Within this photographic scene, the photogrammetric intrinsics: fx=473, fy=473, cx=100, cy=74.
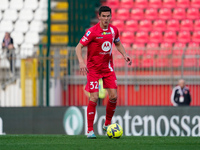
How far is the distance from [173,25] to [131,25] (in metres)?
1.45

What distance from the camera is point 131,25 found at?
16484 mm

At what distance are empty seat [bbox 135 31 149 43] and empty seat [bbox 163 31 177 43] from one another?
64cm

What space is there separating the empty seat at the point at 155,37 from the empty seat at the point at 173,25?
0.47m

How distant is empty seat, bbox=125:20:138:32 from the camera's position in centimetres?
1643

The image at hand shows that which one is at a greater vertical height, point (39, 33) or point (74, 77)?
point (39, 33)

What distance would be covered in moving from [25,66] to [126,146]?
7.05m

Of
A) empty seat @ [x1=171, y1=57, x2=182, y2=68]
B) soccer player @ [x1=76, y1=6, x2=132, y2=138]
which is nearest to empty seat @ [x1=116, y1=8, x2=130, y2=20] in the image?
empty seat @ [x1=171, y1=57, x2=182, y2=68]

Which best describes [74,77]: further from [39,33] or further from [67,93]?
[39,33]

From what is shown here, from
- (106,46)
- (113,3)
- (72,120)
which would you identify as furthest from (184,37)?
(106,46)

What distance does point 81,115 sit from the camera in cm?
1092

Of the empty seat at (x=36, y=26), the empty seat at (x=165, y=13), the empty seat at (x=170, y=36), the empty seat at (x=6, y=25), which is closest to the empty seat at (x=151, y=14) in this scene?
the empty seat at (x=165, y=13)

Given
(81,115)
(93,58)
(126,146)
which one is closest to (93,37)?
(93,58)

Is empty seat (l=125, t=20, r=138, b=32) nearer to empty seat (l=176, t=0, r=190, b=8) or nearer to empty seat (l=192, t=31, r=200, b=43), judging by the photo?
empty seat (l=176, t=0, r=190, b=8)

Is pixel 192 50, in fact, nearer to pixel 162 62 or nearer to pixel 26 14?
pixel 162 62
